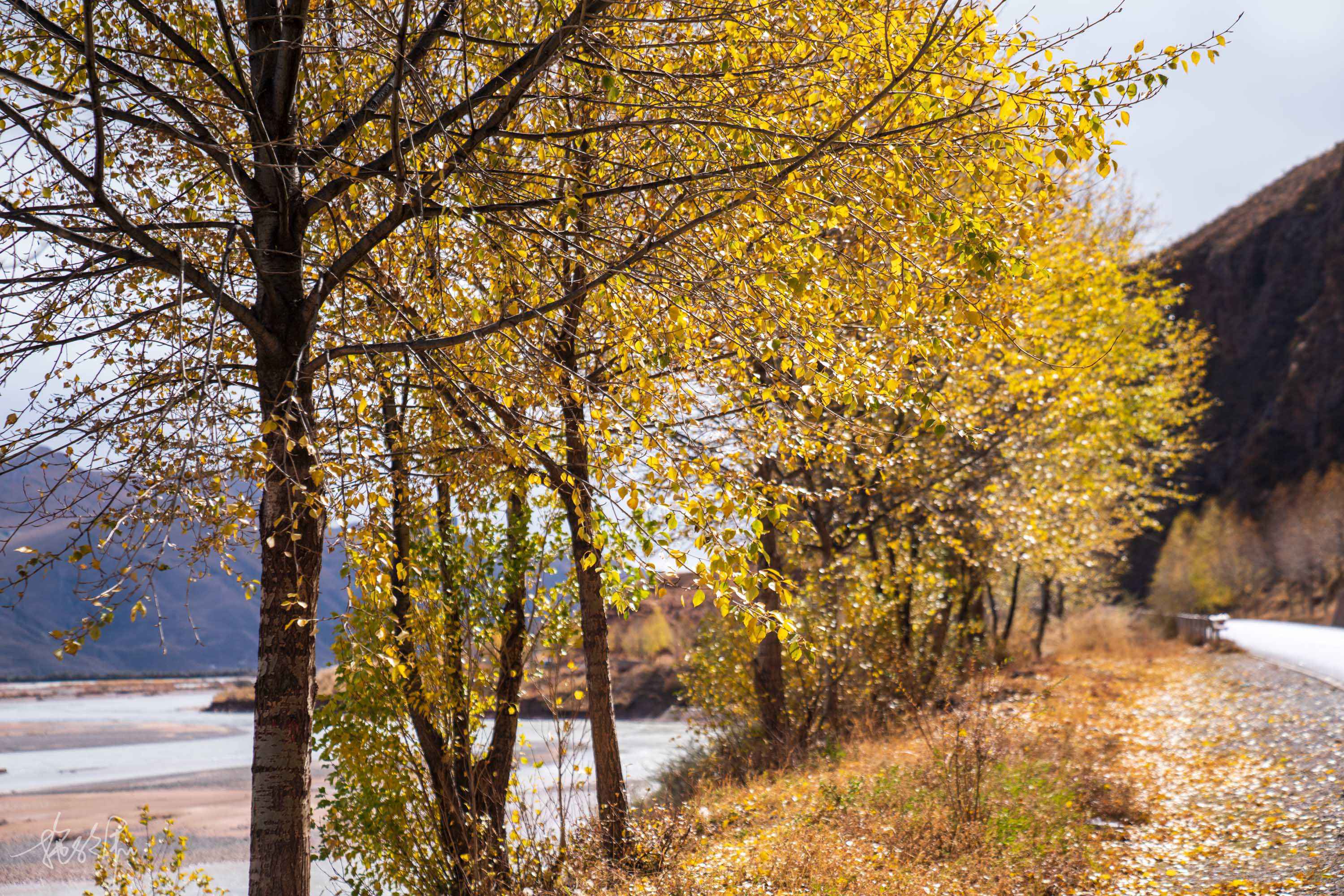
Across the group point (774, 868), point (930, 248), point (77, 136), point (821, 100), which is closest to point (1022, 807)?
point (774, 868)

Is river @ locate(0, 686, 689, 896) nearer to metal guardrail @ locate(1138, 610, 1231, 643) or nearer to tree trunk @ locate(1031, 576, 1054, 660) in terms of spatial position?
tree trunk @ locate(1031, 576, 1054, 660)

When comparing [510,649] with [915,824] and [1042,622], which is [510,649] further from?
[1042,622]

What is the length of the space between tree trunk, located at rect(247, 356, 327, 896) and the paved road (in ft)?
51.1

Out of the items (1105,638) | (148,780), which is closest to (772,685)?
(148,780)

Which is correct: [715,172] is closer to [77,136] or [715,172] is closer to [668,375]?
[668,375]

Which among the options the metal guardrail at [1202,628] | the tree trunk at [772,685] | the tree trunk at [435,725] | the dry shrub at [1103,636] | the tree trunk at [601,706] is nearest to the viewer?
the tree trunk at [435,725]

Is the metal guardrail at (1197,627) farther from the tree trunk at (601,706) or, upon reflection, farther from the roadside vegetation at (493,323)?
the tree trunk at (601,706)

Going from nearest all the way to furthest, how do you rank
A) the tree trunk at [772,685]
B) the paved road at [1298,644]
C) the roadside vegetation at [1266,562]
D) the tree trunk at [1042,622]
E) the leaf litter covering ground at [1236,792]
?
1. the leaf litter covering ground at [1236,792]
2. the tree trunk at [772,685]
3. the paved road at [1298,644]
4. the tree trunk at [1042,622]
5. the roadside vegetation at [1266,562]

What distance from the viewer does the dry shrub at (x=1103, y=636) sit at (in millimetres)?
24078

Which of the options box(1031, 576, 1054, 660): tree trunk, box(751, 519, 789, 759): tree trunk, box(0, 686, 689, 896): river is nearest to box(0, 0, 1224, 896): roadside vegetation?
box(0, 686, 689, 896): river

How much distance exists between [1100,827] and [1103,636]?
21.2 meters

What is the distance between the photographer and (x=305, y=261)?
503 centimetres

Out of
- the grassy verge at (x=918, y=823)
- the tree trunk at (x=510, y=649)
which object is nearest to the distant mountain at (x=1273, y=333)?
the grassy verge at (x=918, y=823)

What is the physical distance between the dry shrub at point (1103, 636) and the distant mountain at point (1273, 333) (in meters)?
39.5
